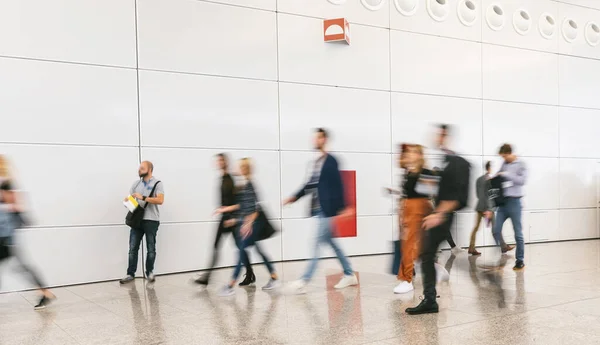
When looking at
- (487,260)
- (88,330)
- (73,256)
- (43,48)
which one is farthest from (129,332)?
(487,260)

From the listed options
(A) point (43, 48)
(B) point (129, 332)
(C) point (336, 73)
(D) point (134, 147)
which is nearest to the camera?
(B) point (129, 332)

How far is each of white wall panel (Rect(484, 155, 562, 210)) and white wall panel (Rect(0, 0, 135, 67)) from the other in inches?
378

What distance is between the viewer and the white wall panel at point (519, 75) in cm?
1339

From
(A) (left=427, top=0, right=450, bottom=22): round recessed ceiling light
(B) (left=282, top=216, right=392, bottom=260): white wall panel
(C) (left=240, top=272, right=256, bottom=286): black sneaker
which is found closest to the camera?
(C) (left=240, top=272, right=256, bottom=286): black sneaker

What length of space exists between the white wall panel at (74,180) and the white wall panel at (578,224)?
36.2 feet

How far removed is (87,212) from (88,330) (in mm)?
3822

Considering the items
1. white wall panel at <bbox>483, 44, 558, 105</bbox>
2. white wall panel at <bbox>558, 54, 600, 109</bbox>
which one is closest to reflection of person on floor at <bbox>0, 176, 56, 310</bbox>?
white wall panel at <bbox>483, 44, 558, 105</bbox>

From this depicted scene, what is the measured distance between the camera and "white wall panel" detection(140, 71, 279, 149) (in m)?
9.57

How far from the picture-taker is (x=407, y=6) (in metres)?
12.2

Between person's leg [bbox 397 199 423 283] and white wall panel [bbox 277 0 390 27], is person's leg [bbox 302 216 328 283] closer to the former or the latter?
person's leg [bbox 397 199 423 283]

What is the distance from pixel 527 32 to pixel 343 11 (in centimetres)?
548

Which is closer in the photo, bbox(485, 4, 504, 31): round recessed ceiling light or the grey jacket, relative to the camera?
the grey jacket

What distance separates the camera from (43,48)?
28.6ft

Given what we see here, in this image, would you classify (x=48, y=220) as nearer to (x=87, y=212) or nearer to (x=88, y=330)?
(x=87, y=212)
